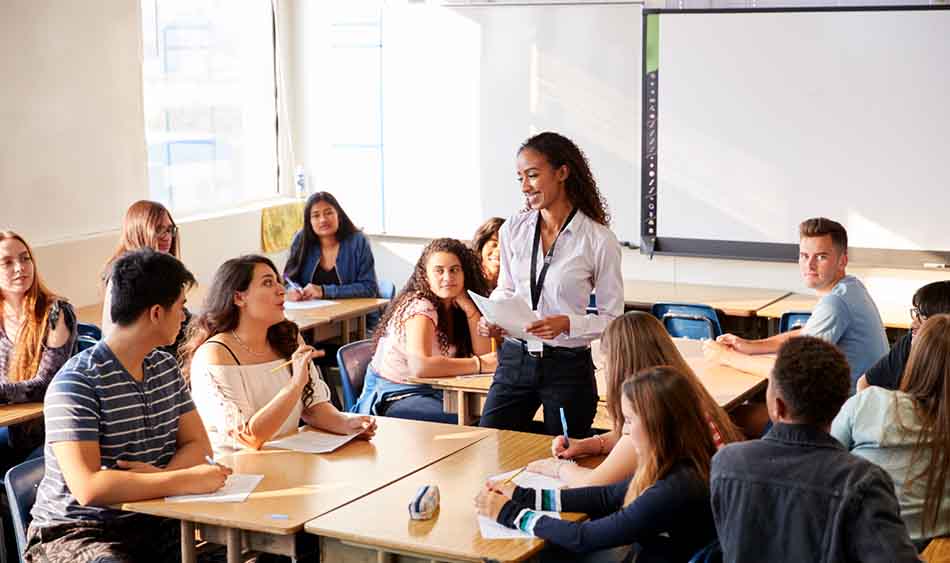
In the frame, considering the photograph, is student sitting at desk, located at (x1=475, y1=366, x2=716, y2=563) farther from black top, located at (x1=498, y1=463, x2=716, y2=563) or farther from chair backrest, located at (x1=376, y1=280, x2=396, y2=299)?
chair backrest, located at (x1=376, y1=280, x2=396, y2=299)

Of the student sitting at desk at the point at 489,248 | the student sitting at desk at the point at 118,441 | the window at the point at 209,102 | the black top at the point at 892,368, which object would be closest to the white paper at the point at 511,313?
the student sitting at desk at the point at 118,441

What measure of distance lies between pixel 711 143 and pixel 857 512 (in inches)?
206

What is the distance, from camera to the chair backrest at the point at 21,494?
3.44 m

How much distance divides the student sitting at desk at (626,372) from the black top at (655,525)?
10.4 inches

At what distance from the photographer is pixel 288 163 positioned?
876 centimetres

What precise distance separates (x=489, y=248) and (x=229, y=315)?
2.23 meters

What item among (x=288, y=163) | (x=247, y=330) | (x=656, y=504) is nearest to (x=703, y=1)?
(x=288, y=163)

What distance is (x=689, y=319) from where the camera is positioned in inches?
249

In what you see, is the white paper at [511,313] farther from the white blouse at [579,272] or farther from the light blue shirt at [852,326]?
the light blue shirt at [852,326]

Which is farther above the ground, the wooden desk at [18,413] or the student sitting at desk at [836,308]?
the student sitting at desk at [836,308]

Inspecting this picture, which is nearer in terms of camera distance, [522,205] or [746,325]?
[746,325]

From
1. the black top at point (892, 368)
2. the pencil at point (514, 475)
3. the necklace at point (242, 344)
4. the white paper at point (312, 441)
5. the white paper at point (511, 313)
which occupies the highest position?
the white paper at point (511, 313)

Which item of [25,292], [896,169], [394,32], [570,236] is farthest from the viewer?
[394,32]

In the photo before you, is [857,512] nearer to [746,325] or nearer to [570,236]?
[570,236]
